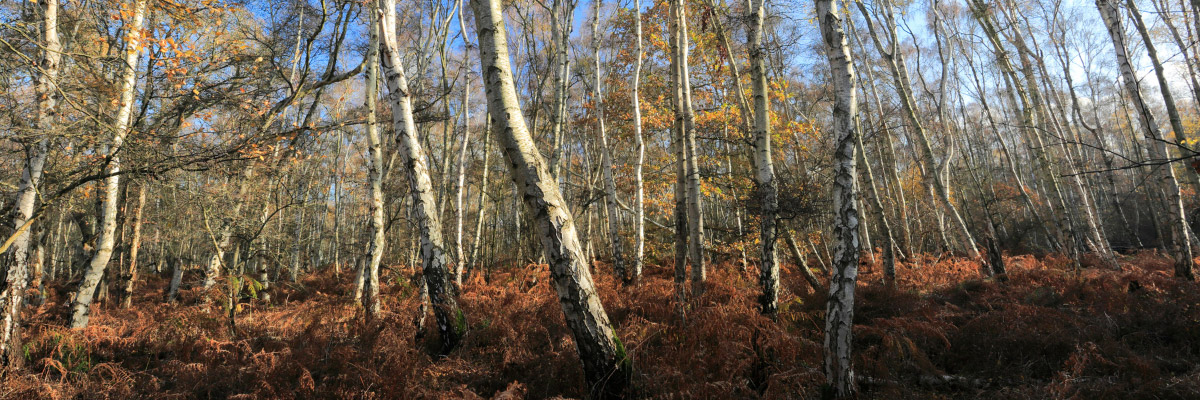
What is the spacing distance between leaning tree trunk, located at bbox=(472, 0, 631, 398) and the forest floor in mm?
323

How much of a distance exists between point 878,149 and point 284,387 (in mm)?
13424

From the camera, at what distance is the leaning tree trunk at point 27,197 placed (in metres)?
4.51

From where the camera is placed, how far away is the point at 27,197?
483 cm

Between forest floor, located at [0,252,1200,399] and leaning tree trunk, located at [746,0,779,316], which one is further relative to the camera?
leaning tree trunk, located at [746,0,779,316]

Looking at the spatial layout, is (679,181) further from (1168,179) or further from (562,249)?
(1168,179)

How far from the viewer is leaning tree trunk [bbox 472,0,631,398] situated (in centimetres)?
321

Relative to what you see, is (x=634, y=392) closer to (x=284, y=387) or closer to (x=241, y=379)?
(x=284, y=387)

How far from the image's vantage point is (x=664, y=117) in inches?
441

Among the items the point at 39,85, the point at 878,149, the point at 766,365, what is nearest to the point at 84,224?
the point at 39,85

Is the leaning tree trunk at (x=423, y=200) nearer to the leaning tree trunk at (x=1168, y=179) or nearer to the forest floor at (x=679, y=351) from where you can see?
the forest floor at (x=679, y=351)

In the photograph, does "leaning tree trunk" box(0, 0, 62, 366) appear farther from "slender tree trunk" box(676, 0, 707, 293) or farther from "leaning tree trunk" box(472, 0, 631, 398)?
"slender tree trunk" box(676, 0, 707, 293)

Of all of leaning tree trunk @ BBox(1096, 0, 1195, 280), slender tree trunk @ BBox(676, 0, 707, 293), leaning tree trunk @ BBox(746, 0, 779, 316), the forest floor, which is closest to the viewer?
the forest floor

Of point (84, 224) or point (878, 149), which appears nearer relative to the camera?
point (84, 224)

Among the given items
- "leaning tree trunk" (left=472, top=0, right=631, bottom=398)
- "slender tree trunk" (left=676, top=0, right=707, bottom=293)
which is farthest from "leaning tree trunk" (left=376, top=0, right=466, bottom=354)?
"slender tree trunk" (left=676, top=0, right=707, bottom=293)
